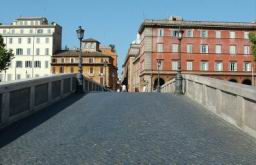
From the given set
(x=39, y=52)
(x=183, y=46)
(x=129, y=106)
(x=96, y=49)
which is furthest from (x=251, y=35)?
(x=96, y=49)

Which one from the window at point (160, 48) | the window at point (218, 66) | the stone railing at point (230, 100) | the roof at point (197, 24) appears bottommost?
the stone railing at point (230, 100)

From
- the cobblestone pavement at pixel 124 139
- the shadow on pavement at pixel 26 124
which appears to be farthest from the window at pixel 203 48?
the cobblestone pavement at pixel 124 139

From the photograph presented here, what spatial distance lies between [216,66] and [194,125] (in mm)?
80670

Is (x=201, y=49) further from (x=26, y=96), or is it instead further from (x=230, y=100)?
(x=26, y=96)

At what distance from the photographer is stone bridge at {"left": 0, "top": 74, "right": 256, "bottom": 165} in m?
8.52

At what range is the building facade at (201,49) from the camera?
88875 millimetres

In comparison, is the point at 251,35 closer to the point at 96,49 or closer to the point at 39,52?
the point at 39,52

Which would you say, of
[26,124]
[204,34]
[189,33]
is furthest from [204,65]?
[26,124]

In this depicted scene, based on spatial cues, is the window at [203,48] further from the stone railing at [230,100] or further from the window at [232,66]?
the stone railing at [230,100]

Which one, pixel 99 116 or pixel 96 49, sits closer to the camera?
pixel 99 116

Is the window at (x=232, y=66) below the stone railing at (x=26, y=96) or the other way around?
the other way around

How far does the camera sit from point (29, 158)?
838 centimetres

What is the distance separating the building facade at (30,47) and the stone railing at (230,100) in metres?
105

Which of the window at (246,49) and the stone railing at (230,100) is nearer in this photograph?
the stone railing at (230,100)
